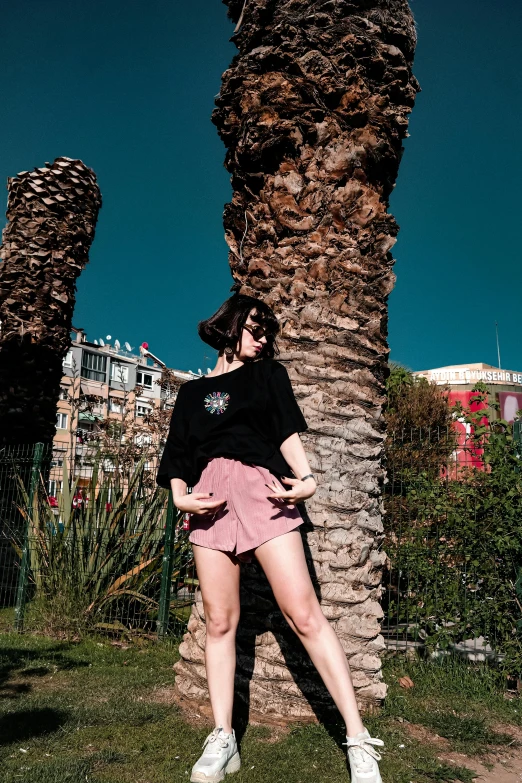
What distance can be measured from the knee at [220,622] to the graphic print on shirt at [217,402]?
3.03ft

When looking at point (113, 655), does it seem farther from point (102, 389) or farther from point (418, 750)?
point (102, 389)

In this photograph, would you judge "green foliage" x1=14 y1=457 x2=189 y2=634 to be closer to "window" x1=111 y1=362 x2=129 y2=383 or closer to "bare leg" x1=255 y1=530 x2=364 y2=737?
"bare leg" x1=255 y1=530 x2=364 y2=737

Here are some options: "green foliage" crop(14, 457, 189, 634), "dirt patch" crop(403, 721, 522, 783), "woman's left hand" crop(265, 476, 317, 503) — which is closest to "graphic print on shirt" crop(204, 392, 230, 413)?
"woman's left hand" crop(265, 476, 317, 503)

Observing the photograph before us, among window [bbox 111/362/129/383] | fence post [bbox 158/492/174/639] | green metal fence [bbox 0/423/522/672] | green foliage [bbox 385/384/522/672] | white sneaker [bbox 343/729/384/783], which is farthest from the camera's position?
window [bbox 111/362/129/383]

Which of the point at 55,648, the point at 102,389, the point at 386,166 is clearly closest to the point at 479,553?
the point at 386,166

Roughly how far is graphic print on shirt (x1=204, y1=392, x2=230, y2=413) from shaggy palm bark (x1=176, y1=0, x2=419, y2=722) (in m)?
0.84

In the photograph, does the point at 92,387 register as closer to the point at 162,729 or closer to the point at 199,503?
the point at 162,729

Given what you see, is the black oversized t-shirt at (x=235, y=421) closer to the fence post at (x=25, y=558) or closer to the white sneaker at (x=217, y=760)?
the white sneaker at (x=217, y=760)

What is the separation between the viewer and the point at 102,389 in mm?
55375

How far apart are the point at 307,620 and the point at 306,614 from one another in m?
0.03

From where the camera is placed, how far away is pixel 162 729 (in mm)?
3322

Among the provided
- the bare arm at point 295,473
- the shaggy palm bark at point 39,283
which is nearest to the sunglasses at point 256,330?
the bare arm at point 295,473

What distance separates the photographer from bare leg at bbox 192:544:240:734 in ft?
9.59

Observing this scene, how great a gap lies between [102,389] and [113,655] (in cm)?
5174
